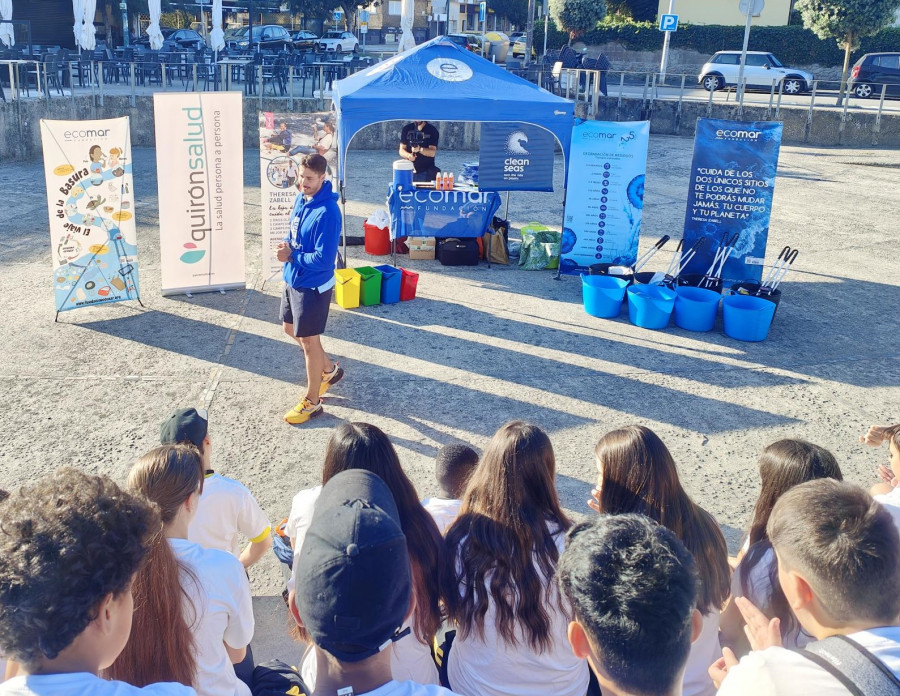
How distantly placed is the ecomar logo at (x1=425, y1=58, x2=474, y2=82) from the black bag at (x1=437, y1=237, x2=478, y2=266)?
1800mm

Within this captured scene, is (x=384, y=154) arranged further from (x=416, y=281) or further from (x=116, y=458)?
(x=116, y=458)

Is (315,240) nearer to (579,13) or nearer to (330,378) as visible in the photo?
(330,378)

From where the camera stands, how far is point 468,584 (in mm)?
2670

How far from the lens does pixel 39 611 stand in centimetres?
156

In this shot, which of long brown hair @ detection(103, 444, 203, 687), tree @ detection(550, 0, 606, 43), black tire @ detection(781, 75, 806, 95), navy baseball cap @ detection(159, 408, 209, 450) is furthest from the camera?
tree @ detection(550, 0, 606, 43)

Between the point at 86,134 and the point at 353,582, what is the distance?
6.49 metres

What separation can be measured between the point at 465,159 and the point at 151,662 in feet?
52.4

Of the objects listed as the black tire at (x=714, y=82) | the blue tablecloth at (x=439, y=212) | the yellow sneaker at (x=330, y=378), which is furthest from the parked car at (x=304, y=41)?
the yellow sneaker at (x=330, y=378)

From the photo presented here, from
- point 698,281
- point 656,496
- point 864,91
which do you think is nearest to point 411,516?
point 656,496

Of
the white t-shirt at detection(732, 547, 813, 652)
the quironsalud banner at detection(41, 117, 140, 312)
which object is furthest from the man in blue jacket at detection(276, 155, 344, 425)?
the white t-shirt at detection(732, 547, 813, 652)

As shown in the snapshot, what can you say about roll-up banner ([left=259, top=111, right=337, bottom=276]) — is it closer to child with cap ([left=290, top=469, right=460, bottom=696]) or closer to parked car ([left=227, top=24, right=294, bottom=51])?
child with cap ([left=290, top=469, right=460, bottom=696])

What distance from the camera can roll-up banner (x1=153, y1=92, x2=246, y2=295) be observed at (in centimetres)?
747

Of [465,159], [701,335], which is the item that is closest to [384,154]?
[465,159]

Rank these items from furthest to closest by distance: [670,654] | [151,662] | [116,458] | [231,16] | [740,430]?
1. [231,16]
2. [740,430]
3. [116,458]
4. [151,662]
5. [670,654]
